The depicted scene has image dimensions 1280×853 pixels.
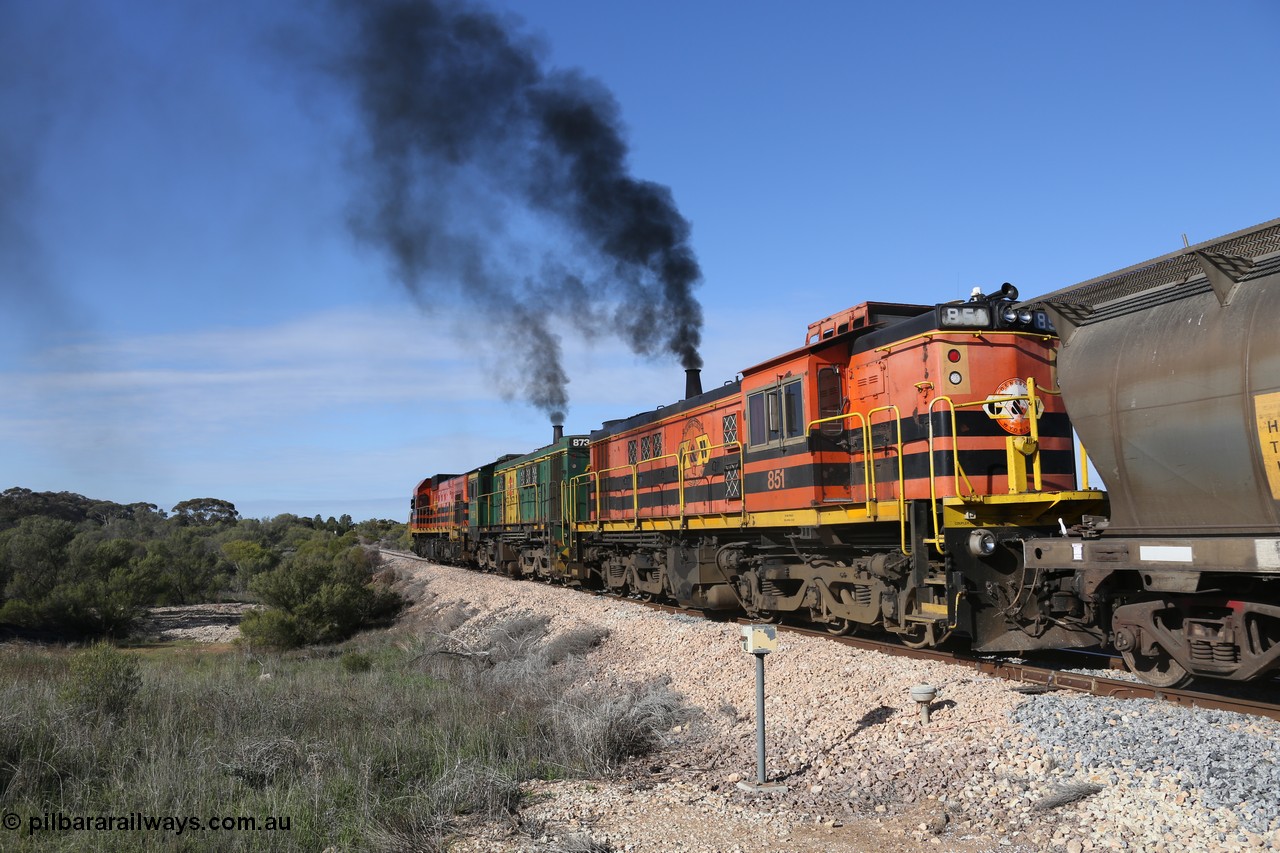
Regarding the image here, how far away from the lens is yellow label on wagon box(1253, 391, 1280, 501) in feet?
19.7

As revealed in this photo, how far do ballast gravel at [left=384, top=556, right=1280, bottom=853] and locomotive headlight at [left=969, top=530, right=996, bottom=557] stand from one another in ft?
4.05

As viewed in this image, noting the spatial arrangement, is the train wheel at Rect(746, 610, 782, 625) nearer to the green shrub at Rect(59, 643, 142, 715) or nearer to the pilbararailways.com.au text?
the pilbararailways.com.au text

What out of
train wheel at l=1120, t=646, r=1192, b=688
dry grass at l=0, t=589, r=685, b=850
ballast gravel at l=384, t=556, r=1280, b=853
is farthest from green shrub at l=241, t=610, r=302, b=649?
train wheel at l=1120, t=646, r=1192, b=688

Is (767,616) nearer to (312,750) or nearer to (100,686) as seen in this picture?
(312,750)

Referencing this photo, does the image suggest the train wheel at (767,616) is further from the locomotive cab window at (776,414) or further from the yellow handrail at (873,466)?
A: the yellow handrail at (873,466)

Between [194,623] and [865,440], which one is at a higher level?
[865,440]

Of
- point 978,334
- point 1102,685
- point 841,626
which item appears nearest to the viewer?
point 1102,685

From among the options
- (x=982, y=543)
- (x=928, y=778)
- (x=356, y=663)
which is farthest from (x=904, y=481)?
(x=356, y=663)

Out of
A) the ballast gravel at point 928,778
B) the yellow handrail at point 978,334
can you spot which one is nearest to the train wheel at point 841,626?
the ballast gravel at point 928,778

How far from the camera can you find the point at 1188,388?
668cm

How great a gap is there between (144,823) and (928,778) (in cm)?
599

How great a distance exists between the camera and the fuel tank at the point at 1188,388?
6188 mm

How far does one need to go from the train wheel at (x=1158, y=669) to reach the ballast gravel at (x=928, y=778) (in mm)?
580

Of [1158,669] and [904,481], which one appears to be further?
[904,481]
